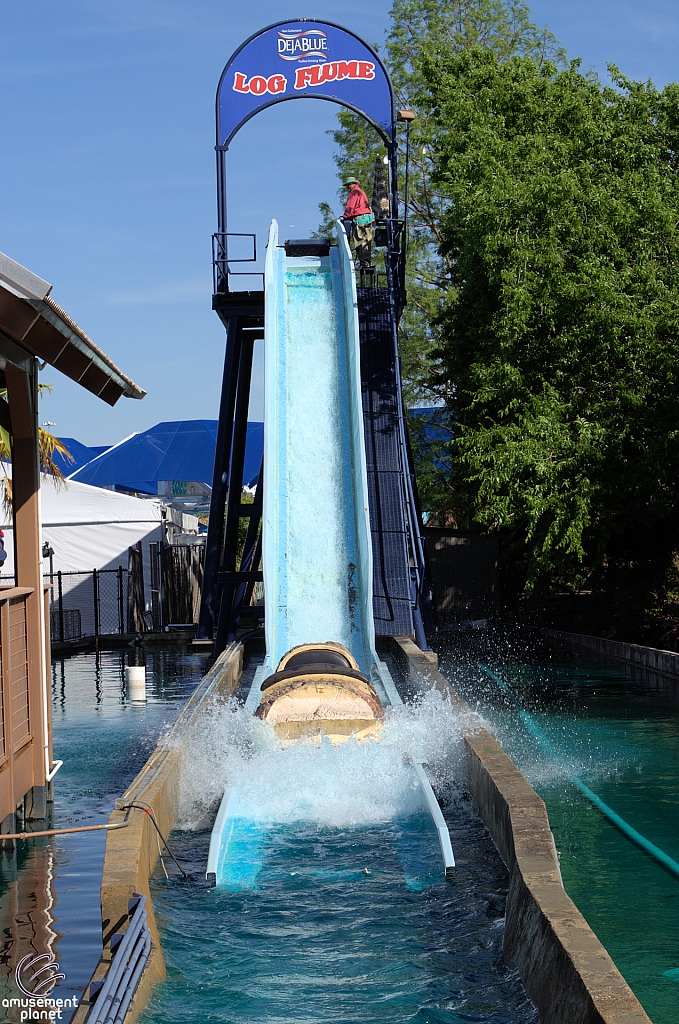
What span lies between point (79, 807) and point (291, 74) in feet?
40.4

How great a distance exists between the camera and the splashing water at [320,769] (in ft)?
22.4

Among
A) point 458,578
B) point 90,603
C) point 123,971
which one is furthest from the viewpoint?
point 458,578

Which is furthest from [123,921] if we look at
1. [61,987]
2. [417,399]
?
[417,399]

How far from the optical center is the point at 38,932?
4.94 metres

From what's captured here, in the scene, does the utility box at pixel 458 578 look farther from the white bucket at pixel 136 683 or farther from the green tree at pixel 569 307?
the white bucket at pixel 136 683

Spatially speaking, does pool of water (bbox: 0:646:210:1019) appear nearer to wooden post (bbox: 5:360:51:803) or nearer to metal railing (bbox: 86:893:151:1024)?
metal railing (bbox: 86:893:151:1024)

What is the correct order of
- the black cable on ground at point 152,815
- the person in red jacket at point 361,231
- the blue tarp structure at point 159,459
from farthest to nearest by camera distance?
the blue tarp structure at point 159,459
the person in red jacket at point 361,231
the black cable on ground at point 152,815

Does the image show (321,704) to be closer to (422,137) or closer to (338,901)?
(338,901)

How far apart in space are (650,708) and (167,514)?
42.9 ft

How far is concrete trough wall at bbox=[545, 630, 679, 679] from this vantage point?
529 inches

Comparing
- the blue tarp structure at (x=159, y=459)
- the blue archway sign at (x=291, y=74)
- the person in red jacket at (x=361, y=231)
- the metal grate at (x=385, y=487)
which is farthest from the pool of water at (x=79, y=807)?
the blue tarp structure at (x=159, y=459)

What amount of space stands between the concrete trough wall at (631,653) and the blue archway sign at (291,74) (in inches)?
322

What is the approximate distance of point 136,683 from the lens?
1316 cm

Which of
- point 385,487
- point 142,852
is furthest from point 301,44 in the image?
point 142,852
